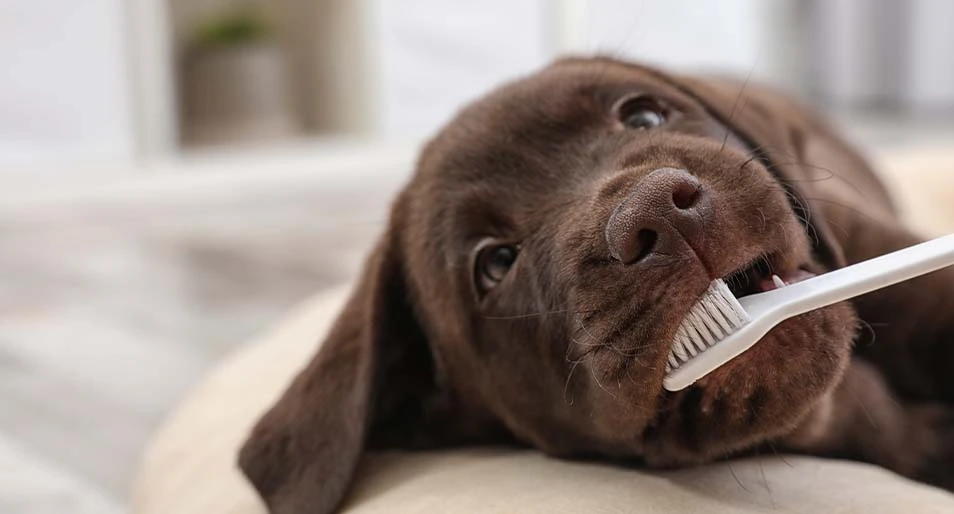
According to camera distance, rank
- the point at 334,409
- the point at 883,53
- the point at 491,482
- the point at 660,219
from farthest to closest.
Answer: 1. the point at 883,53
2. the point at 334,409
3. the point at 491,482
4. the point at 660,219

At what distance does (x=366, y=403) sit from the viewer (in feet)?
5.73

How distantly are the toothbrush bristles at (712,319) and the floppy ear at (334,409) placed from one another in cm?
56

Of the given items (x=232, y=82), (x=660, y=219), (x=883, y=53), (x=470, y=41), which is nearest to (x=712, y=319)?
(x=660, y=219)

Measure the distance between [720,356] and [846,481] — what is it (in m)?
0.36

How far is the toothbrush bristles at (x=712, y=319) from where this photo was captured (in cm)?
130

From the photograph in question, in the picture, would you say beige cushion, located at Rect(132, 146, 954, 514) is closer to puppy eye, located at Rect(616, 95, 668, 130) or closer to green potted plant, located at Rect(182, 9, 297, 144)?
puppy eye, located at Rect(616, 95, 668, 130)

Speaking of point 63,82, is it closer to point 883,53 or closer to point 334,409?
point 334,409

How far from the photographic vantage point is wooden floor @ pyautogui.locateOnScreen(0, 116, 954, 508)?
246cm

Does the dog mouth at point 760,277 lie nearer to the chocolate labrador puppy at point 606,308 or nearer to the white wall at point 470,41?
the chocolate labrador puppy at point 606,308

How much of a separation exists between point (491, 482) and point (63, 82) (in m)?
3.76

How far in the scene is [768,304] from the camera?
4.35 feet

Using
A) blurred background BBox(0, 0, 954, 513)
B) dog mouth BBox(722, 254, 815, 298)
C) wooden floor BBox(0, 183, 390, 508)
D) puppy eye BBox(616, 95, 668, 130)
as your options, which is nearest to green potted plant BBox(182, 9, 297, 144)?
blurred background BBox(0, 0, 954, 513)

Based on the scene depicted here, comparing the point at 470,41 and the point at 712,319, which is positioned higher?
the point at 712,319

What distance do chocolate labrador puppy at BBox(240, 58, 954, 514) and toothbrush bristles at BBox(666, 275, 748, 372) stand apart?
14mm
